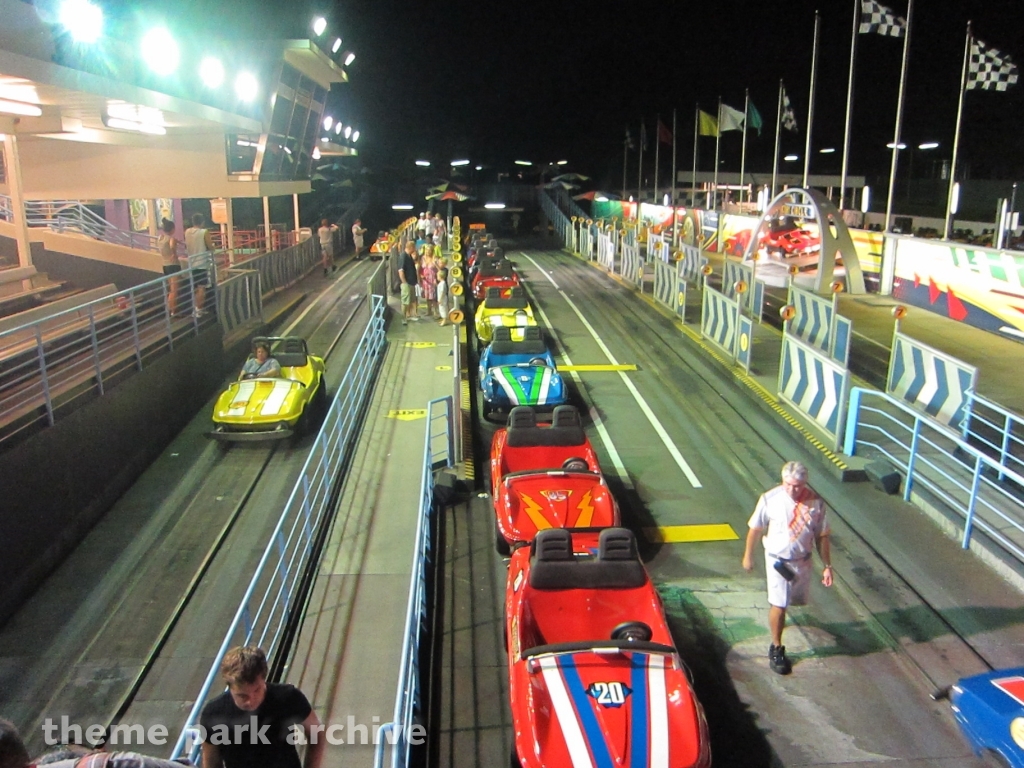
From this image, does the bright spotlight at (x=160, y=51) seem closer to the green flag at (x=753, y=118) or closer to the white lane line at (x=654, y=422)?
the white lane line at (x=654, y=422)

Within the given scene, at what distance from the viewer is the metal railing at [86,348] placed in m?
8.80

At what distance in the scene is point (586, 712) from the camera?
503 centimetres

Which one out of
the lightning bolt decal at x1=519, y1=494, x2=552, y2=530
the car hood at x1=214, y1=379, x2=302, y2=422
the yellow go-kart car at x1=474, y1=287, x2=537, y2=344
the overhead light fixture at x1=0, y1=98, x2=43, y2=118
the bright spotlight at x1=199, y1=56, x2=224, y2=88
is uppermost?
the bright spotlight at x1=199, y1=56, x2=224, y2=88

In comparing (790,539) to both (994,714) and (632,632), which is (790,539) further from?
(994,714)

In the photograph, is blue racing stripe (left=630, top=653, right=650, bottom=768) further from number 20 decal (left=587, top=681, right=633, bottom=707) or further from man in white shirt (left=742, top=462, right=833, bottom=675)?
man in white shirt (left=742, top=462, right=833, bottom=675)

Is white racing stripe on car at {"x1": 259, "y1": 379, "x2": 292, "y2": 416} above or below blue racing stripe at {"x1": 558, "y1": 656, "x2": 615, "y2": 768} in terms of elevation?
above

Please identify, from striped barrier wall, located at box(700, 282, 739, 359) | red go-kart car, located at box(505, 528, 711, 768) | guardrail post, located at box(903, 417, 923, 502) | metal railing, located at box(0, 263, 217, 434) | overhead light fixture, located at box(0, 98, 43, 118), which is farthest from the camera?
striped barrier wall, located at box(700, 282, 739, 359)

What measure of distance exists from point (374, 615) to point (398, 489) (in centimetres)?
281

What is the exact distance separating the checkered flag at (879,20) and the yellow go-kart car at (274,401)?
627 inches

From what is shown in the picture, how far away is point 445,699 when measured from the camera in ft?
20.2

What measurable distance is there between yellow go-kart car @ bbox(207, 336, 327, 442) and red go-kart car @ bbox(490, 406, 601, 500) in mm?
3230

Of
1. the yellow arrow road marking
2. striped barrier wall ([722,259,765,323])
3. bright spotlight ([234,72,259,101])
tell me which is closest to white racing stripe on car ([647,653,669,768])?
the yellow arrow road marking

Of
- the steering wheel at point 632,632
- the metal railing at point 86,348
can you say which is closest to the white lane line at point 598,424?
the steering wheel at point 632,632

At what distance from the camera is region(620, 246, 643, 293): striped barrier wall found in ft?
84.5
